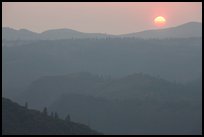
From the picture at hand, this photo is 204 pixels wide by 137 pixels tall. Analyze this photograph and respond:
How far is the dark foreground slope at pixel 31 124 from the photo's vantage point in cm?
3772

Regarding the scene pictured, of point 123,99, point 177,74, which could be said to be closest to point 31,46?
point 177,74

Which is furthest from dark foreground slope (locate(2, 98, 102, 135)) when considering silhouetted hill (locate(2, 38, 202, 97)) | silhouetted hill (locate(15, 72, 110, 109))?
silhouetted hill (locate(2, 38, 202, 97))

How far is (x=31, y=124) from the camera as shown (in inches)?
1551

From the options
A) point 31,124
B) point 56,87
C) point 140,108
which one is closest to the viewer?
point 31,124

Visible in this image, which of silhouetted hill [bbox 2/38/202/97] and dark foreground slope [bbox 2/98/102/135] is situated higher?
silhouetted hill [bbox 2/38/202/97]

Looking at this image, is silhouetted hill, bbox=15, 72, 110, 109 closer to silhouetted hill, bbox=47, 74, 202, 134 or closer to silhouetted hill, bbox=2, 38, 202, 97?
silhouetted hill, bbox=47, 74, 202, 134

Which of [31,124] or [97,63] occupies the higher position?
[97,63]

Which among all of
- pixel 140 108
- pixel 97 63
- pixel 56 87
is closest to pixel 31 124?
pixel 140 108

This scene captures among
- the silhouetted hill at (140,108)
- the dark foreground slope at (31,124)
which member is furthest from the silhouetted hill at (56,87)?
the dark foreground slope at (31,124)

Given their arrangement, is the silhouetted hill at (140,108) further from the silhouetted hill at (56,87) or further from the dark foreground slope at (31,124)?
the dark foreground slope at (31,124)

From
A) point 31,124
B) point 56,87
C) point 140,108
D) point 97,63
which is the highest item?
point 97,63

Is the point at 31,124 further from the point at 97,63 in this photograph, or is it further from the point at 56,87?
the point at 97,63

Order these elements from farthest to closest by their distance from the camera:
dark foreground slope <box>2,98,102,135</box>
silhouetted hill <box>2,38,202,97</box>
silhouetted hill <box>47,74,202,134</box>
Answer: silhouetted hill <box>2,38,202,97</box> → silhouetted hill <box>47,74,202,134</box> → dark foreground slope <box>2,98,102,135</box>

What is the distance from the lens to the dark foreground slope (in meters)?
37.7
